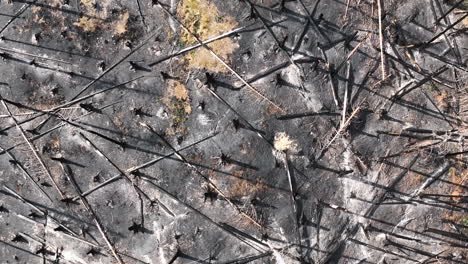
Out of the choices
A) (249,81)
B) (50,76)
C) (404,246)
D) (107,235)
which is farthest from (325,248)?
(50,76)

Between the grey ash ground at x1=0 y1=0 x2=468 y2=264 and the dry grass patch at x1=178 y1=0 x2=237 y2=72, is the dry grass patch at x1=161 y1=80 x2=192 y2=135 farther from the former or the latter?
the dry grass patch at x1=178 y1=0 x2=237 y2=72

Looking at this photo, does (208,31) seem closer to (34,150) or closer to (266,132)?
(266,132)

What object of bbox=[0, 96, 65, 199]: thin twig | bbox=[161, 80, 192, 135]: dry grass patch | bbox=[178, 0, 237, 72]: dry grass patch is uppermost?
bbox=[178, 0, 237, 72]: dry grass patch

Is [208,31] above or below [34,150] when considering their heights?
above

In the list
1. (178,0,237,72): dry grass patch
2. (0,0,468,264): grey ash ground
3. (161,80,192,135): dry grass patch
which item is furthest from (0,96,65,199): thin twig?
(178,0,237,72): dry grass patch

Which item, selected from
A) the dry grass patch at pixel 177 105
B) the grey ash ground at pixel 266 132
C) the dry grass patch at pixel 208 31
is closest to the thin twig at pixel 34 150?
the grey ash ground at pixel 266 132

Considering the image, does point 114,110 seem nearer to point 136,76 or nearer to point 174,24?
point 136,76

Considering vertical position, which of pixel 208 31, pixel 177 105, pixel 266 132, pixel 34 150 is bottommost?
pixel 34 150

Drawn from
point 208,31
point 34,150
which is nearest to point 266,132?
point 208,31
